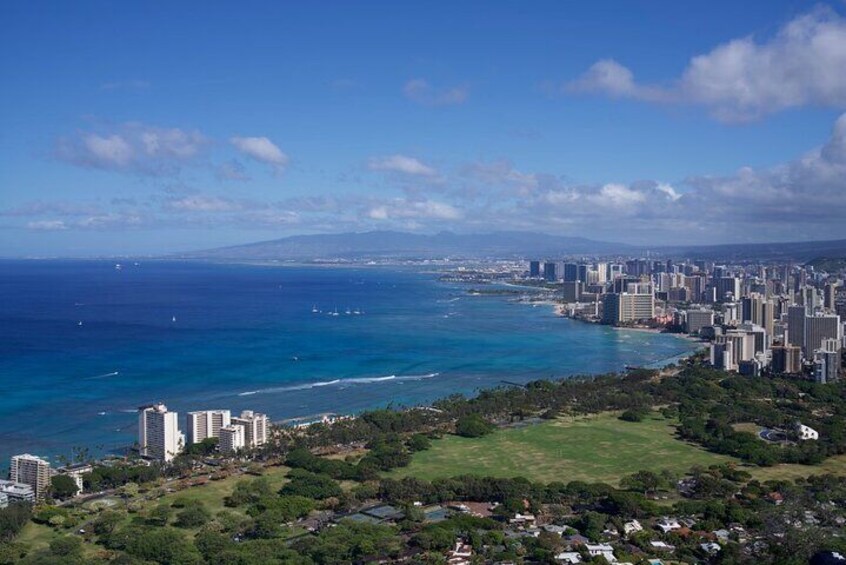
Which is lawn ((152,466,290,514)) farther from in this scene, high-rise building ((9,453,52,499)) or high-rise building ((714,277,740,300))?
high-rise building ((714,277,740,300))

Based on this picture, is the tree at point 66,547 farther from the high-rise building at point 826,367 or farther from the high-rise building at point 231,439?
the high-rise building at point 826,367

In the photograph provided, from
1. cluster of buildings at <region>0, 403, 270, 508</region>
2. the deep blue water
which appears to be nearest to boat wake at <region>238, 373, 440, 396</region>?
the deep blue water

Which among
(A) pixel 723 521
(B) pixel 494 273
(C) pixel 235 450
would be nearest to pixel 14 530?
(C) pixel 235 450

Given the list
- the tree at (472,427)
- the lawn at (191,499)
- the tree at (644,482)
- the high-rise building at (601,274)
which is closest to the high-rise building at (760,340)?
the tree at (472,427)

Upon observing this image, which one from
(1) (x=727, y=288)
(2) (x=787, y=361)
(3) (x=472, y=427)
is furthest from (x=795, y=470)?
(1) (x=727, y=288)

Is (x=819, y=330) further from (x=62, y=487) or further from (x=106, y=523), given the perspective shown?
(x=106, y=523)

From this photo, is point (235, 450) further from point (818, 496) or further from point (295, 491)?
point (818, 496)

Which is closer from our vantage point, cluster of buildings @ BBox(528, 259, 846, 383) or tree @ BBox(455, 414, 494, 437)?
tree @ BBox(455, 414, 494, 437)
